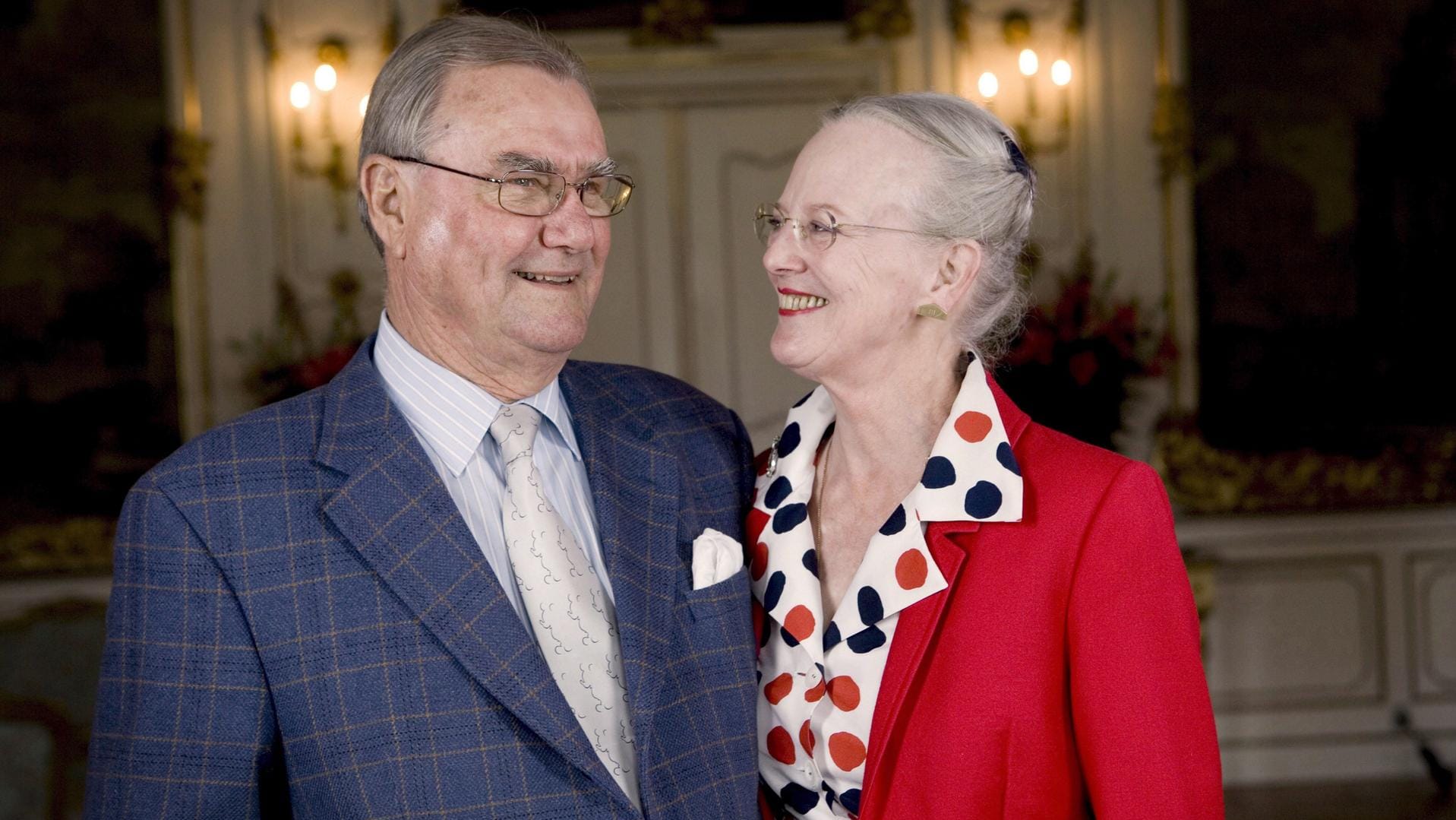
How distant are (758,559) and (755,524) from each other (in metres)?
0.07

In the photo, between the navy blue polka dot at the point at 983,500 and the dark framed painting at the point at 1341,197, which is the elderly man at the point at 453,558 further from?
the dark framed painting at the point at 1341,197

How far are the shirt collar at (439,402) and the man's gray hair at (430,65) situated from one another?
9.8 inches

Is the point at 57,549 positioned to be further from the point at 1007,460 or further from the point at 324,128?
the point at 1007,460

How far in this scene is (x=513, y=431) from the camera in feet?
5.48

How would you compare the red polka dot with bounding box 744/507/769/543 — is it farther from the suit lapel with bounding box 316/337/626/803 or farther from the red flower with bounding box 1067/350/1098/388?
the red flower with bounding box 1067/350/1098/388

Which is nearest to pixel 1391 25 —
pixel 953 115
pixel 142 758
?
pixel 953 115

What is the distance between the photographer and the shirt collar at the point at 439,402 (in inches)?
64.9

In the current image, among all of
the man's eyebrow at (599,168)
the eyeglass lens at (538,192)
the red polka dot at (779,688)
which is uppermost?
the man's eyebrow at (599,168)

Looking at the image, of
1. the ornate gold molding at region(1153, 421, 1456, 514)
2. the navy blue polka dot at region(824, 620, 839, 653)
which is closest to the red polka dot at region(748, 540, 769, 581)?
the navy blue polka dot at region(824, 620, 839, 653)

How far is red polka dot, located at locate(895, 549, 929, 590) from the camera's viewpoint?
65.8 inches

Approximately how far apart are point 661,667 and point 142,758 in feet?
2.03

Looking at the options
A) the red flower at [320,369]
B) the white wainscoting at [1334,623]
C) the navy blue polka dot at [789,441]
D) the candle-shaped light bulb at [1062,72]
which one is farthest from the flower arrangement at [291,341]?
the white wainscoting at [1334,623]

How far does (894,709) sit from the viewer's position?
5.33 feet

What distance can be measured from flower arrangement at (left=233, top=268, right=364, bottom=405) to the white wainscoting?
368 cm
